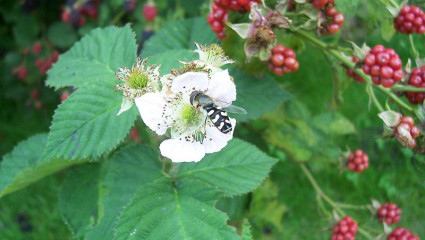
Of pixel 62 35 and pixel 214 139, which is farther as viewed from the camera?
pixel 62 35

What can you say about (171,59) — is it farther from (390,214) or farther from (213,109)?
(390,214)

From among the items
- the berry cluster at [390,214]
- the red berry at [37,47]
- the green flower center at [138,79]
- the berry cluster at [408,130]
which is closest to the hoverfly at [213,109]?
the green flower center at [138,79]

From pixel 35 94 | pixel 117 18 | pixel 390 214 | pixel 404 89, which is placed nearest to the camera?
pixel 404 89

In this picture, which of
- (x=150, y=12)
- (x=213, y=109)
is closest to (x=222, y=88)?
(x=213, y=109)

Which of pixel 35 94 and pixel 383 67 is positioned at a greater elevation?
pixel 383 67

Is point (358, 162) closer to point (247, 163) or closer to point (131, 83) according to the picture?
point (247, 163)

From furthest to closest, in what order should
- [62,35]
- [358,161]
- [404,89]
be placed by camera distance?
1. [62,35]
2. [358,161]
3. [404,89]

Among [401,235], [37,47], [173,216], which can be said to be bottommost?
[401,235]
